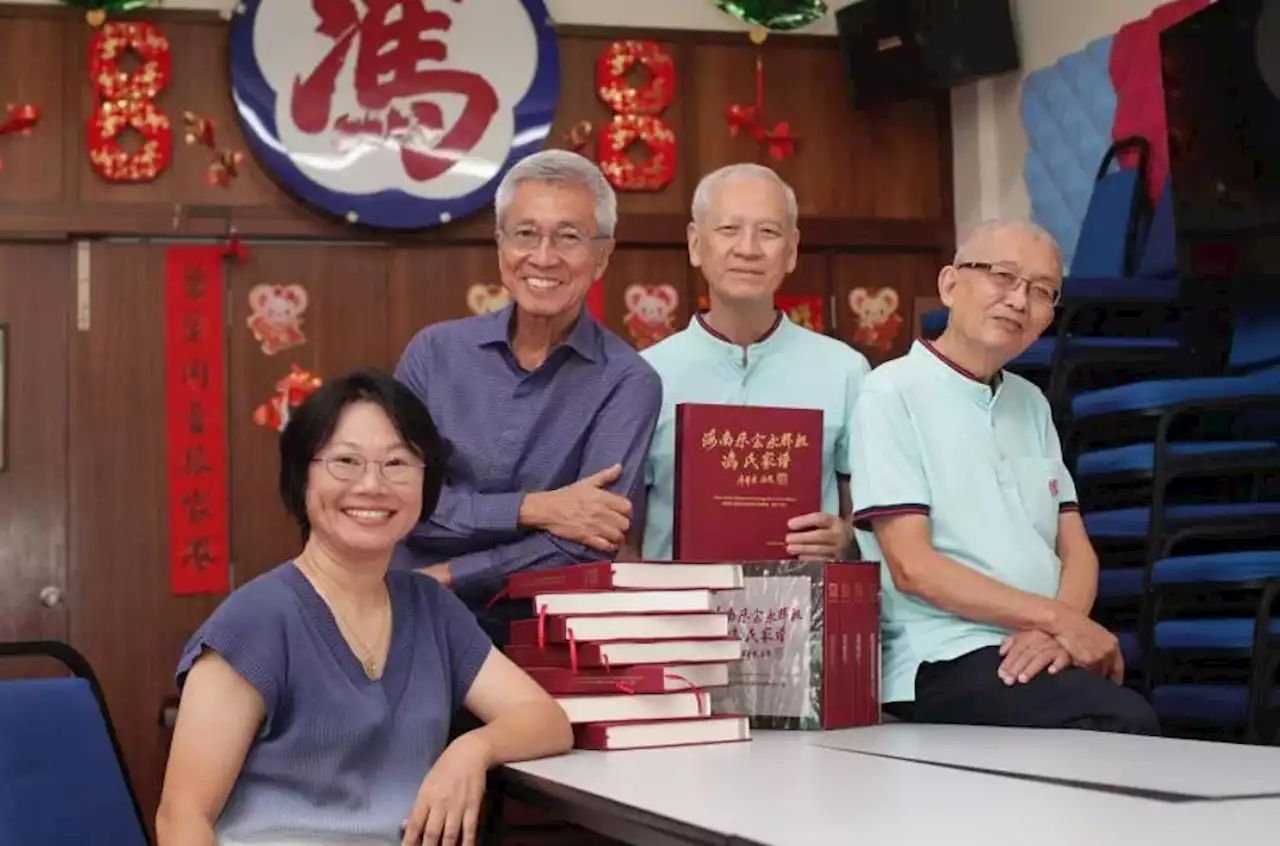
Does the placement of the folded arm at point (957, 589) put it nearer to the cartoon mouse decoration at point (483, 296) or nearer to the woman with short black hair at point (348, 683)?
the woman with short black hair at point (348, 683)

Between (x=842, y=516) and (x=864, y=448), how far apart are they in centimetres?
26

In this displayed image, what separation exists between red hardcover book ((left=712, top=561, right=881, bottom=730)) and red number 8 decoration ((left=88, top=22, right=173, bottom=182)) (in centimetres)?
337

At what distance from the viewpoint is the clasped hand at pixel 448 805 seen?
1827 mm

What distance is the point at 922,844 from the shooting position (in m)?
1.32

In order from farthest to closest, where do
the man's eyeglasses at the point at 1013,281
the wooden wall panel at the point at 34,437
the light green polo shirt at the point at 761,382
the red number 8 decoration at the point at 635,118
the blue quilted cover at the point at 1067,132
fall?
1. the red number 8 decoration at the point at 635,118
2. the wooden wall panel at the point at 34,437
3. the blue quilted cover at the point at 1067,132
4. the light green polo shirt at the point at 761,382
5. the man's eyeglasses at the point at 1013,281

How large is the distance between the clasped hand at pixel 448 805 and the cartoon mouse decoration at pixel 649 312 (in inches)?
138

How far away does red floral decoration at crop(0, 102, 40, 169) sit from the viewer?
4.92 m

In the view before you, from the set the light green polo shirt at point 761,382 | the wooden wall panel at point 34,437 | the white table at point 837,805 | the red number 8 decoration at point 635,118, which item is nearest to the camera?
the white table at point 837,805

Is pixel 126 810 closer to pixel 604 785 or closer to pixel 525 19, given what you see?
pixel 604 785

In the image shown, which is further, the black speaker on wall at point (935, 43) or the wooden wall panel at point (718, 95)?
the wooden wall panel at point (718, 95)

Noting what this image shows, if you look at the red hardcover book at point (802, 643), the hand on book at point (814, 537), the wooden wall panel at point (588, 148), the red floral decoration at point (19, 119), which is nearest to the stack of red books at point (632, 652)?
the red hardcover book at point (802, 643)

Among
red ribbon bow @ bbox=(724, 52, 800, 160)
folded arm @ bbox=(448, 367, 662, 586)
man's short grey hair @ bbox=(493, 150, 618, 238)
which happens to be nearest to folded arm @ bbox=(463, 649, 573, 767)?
folded arm @ bbox=(448, 367, 662, 586)

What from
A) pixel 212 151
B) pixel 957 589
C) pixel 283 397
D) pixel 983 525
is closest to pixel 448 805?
pixel 957 589

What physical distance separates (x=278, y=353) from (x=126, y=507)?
668mm
